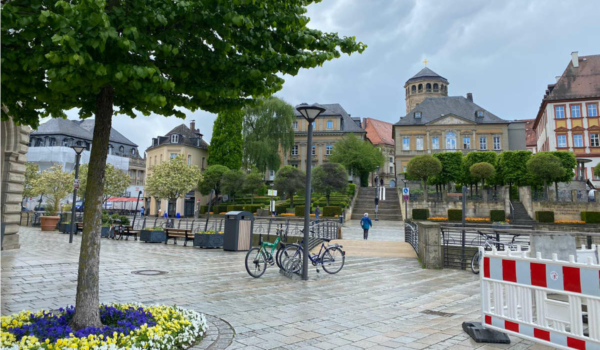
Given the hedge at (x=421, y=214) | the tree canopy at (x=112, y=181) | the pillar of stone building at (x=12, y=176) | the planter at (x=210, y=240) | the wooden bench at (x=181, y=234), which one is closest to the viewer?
the pillar of stone building at (x=12, y=176)

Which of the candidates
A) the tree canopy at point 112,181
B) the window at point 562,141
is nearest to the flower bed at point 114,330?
the tree canopy at point 112,181

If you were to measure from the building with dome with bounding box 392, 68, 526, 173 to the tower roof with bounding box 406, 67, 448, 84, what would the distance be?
24039 mm

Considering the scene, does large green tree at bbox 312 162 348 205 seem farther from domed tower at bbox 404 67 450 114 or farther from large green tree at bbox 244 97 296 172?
domed tower at bbox 404 67 450 114

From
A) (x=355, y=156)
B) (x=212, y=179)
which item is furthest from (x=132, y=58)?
(x=355, y=156)

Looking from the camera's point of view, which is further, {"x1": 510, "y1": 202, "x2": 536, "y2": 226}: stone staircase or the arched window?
the arched window

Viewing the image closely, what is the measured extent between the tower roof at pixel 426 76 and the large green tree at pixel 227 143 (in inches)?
2010

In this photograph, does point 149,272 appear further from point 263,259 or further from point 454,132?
point 454,132

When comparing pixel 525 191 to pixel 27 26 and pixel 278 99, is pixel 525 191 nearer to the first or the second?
pixel 278 99

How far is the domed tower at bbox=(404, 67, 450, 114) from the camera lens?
91250 mm

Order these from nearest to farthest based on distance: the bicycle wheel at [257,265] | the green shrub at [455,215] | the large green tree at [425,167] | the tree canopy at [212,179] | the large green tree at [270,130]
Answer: the bicycle wheel at [257,265] → the green shrub at [455,215] → the large green tree at [425,167] → the tree canopy at [212,179] → the large green tree at [270,130]

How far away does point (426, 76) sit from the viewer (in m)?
92.1

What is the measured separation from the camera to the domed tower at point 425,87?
9125 cm

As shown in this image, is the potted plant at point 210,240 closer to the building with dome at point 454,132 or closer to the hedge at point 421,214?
the hedge at point 421,214

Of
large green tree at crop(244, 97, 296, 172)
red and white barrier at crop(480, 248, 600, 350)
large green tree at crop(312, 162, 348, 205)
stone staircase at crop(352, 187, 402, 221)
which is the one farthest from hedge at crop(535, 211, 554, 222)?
large green tree at crop(244, 97, 296, 172)
